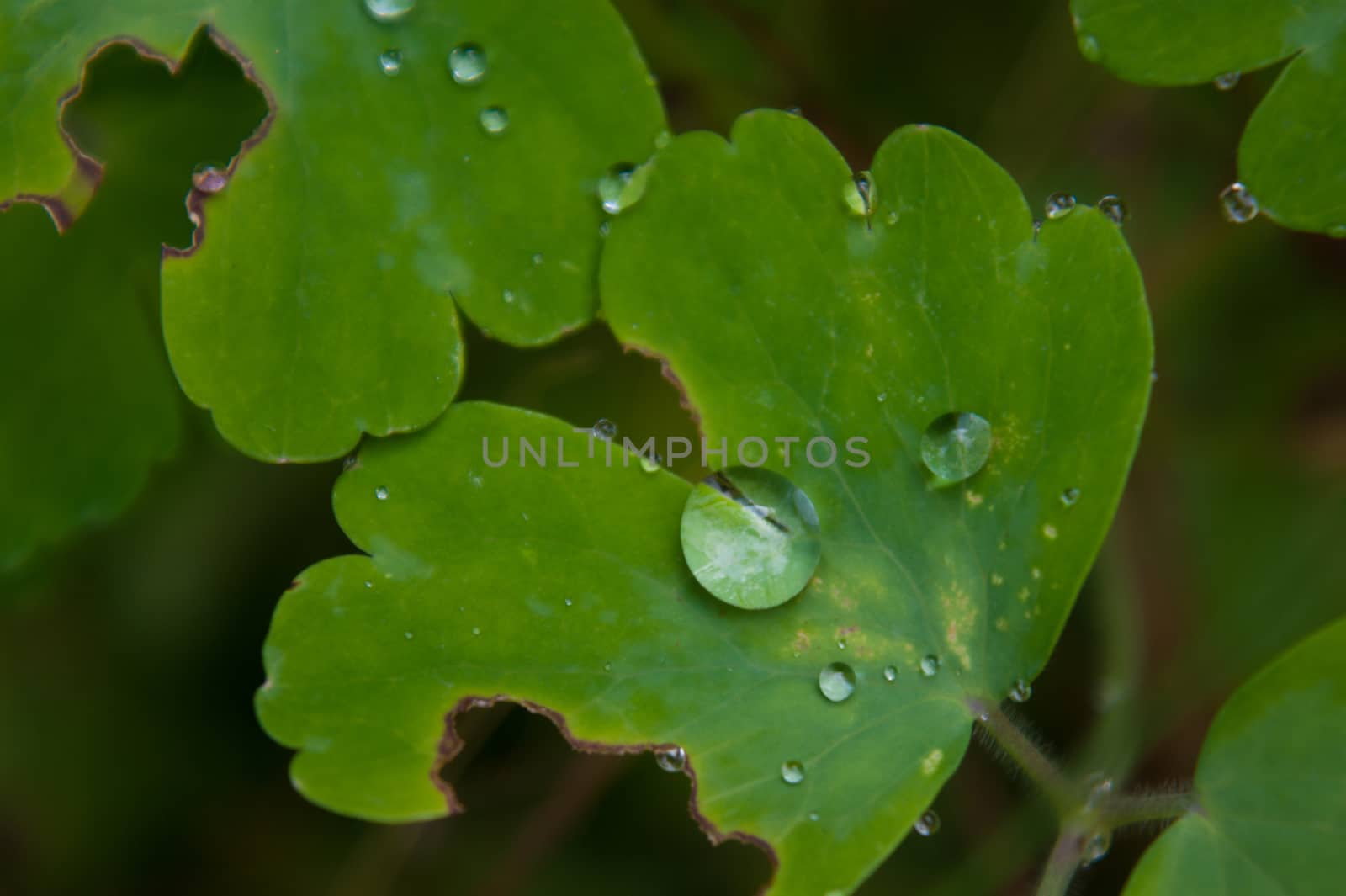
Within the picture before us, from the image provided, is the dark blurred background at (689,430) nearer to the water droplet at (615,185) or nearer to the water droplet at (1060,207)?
the water droplet at (615,185)

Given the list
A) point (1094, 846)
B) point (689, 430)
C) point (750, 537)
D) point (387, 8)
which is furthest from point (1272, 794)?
point (387, 8)

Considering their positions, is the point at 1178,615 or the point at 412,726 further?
the point at 1178,615

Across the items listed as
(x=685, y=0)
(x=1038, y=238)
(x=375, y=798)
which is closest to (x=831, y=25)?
(x=685, y=0)

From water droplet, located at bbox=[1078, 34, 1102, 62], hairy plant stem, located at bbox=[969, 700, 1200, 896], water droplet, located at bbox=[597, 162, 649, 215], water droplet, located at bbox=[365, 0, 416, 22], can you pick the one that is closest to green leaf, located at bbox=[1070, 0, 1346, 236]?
water droplet, located at bbox=[1078, 34, 1102, 62]

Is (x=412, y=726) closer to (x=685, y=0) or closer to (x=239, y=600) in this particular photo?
(x=239, y=600)

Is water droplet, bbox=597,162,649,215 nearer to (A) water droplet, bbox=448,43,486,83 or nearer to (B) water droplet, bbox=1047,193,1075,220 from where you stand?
(A) water droplet, bbox=448,43,486,83

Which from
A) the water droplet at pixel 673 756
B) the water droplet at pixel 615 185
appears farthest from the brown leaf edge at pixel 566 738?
the water droplet at pixel 615 185
